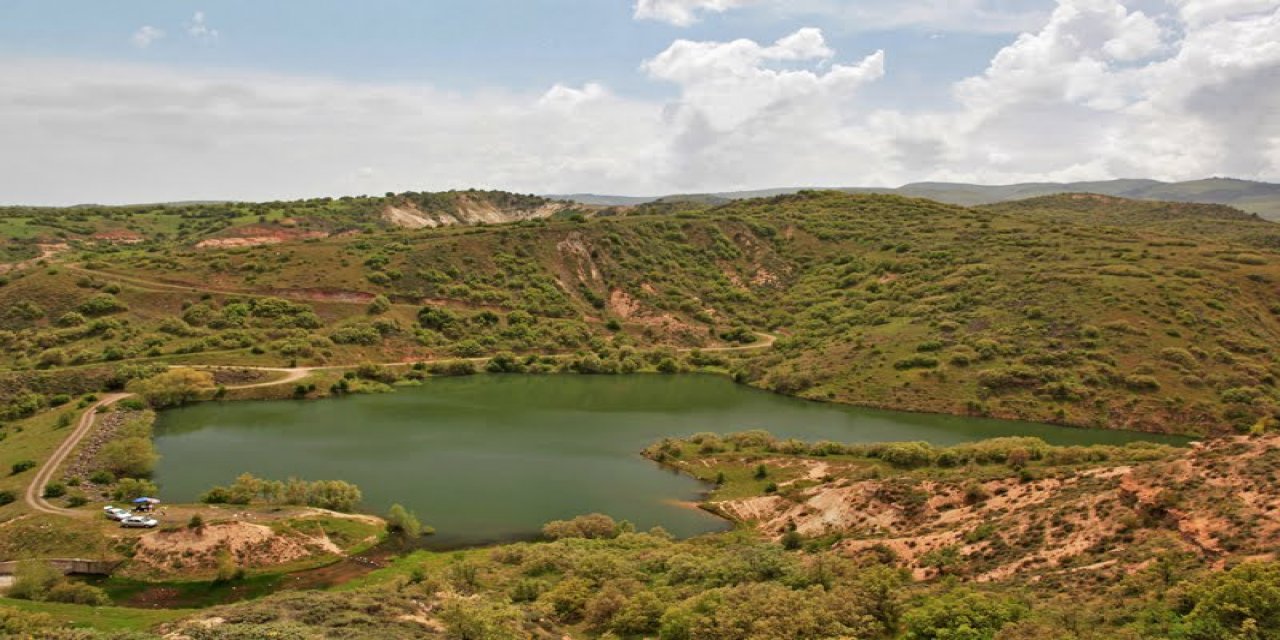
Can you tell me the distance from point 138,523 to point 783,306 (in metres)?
101

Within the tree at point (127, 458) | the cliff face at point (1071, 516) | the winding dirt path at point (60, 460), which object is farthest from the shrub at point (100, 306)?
the cliff face at point (1071, 516)

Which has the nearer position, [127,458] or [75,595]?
[75,595]

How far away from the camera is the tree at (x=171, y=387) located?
73625mm

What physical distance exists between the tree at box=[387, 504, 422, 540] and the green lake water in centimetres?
136

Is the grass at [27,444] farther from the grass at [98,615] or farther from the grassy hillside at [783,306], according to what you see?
the grassy hillside at [783,306]

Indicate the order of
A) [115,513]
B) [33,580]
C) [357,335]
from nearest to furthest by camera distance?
1. [33,580]
2. [115,513]
3. [357,335]

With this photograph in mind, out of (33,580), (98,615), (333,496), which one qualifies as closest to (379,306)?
(333,496)

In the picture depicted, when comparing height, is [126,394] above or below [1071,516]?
below

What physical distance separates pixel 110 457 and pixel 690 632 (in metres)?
45.5

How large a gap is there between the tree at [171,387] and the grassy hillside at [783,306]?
9319 millimetres

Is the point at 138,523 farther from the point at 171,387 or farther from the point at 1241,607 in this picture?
the point at 1241,607

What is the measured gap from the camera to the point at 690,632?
24.8 m

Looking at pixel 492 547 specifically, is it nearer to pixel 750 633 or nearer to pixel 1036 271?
pixel 750 633

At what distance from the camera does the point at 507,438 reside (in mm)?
65562
